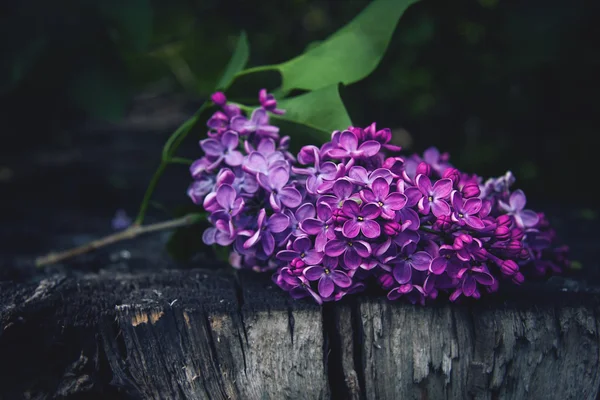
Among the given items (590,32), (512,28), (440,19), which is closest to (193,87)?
(440,19)

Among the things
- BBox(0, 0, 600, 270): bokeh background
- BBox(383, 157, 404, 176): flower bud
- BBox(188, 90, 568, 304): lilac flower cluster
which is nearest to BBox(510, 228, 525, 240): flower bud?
BBox(188, 90, 568, 304): lilac flower cluster

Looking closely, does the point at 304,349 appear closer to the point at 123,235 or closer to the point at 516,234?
the point at 516,234

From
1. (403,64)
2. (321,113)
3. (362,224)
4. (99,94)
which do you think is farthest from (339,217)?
(403,64)

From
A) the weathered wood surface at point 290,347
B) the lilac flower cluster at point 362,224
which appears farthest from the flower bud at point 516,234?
the weathered wood surface at point 290,347

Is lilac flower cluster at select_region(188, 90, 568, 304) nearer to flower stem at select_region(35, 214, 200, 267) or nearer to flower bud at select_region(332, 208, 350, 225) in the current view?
flower bud at select_region(332, 208, 350, 225)

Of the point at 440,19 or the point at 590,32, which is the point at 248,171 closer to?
the point at 440,19

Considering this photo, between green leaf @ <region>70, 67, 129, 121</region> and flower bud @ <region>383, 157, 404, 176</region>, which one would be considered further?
green leaf @ <region>70, 67, 129, 121</region>

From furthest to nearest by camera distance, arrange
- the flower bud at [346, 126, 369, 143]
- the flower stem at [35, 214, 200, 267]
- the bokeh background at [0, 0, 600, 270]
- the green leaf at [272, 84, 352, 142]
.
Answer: the bokeh background at [0, 0, 600, 270] → the flower stem at [35, 214, 200, 267] → the green leaf at [272, 84, 352, 142] → the flower bud at [346, 126, 369, 143]
